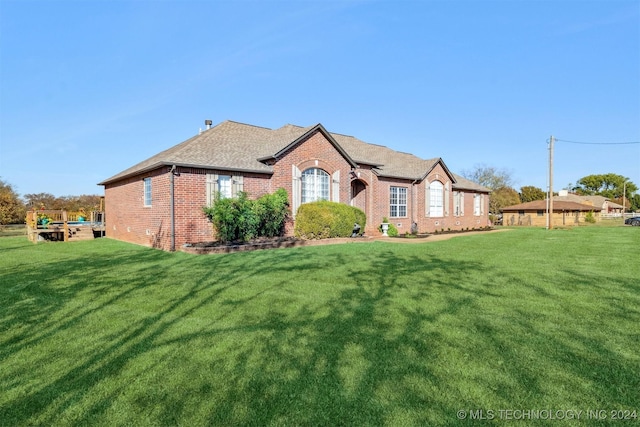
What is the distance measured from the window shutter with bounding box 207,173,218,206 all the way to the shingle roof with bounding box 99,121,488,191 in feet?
1.48

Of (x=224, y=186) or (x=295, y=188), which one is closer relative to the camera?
(x=224, y=186)

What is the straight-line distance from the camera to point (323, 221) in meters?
15.2

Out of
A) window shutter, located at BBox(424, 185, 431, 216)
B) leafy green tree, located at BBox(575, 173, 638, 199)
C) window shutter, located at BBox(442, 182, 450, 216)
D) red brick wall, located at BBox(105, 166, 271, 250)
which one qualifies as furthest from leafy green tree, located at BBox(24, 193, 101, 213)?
leafy green tree, located at BBox(575, 173, 638, 199)

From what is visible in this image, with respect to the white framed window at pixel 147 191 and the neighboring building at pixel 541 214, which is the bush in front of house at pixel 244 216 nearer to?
the white framed window at pixel 147 191

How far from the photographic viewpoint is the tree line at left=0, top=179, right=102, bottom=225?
25.6m

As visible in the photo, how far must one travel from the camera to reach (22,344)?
3.90m

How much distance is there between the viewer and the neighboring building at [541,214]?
43.1m

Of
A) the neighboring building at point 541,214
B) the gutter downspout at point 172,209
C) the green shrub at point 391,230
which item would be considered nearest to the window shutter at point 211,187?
the gutter downspout at point 172,209

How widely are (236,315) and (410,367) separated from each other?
2.58 m

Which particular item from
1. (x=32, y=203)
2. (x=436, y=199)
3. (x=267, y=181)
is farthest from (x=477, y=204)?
(x=32, y=203)

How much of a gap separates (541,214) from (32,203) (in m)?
57.2

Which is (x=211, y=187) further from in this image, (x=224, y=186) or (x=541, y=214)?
(x=541, y=214)

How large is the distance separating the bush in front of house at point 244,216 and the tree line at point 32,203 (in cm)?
1879

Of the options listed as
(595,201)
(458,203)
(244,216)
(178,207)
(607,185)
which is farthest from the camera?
(607,185)
